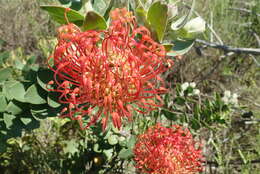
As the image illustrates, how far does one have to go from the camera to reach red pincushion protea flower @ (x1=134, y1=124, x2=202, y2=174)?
1.27 meters

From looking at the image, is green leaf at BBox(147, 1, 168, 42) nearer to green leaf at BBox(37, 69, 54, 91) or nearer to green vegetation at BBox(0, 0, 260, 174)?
green vegetation at BBox(0, 0, 260, 174)

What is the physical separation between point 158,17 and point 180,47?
0.17m

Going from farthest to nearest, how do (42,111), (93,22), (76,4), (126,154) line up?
(126,154) < (42,111) < (76,4) < (93,22)

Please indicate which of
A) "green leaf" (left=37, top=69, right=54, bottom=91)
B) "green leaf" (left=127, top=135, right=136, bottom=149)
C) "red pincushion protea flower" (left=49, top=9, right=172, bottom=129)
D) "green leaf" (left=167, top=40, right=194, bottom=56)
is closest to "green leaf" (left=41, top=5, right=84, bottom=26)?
"red pincushion protea flower" (left=49, top=9, right=172, bottom=129)

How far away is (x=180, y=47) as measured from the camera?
836 mm

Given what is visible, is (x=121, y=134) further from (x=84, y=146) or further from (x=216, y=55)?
(x=216, y=55)

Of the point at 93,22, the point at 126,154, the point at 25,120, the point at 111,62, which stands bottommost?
the point at 126,154

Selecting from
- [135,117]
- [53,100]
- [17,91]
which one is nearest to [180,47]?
[53,100]

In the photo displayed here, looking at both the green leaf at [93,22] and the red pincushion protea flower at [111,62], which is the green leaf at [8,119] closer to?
the red pincushion protea flower at [111,62]

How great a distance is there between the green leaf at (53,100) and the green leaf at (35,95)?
49mm

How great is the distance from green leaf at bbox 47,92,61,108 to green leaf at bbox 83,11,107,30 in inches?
10.5

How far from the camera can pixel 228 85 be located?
3066 mm

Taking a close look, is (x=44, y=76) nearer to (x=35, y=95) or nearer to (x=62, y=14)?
(x=35, y=95)

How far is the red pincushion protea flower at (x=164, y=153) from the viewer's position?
4.17 ft
